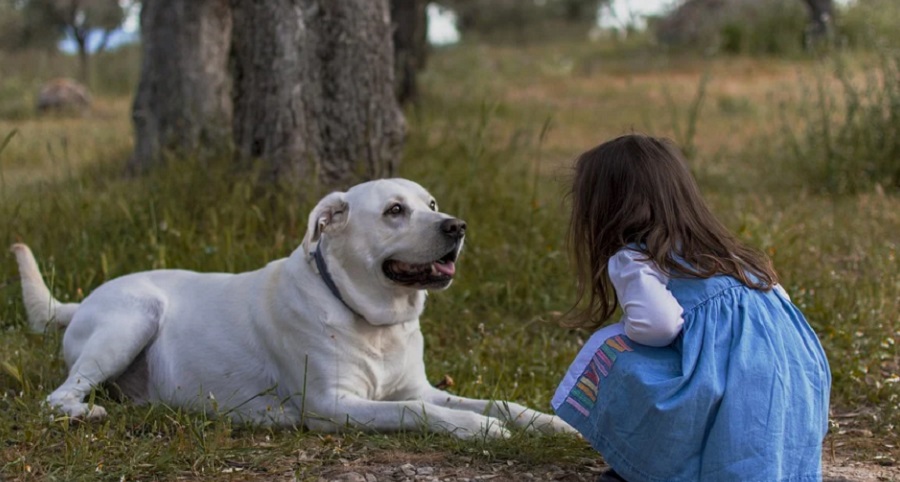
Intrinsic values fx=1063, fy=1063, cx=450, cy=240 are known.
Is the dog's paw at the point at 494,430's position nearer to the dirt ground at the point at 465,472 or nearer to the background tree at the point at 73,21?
the dirt ground at the point at 465,472

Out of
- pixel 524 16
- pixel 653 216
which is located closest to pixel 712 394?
pixel 653 216

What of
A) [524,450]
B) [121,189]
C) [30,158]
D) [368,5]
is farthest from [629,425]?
[30,158]

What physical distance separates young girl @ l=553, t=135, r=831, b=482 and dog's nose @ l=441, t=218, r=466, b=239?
57cm

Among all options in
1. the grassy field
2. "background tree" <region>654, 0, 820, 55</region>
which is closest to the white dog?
the grassy field

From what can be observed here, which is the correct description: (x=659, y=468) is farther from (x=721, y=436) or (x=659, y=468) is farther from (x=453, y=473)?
(x=453, y=473)

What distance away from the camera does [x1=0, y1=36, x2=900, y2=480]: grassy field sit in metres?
3.67

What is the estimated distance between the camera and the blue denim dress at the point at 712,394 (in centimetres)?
306

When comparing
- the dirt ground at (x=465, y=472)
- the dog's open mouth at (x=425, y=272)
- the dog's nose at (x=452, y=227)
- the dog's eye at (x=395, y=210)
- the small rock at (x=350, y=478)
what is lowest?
the dirt ground at (x=465, y=472)

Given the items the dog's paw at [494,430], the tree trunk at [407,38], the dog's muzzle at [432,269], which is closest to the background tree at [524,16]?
the tree trunk at [407,38]

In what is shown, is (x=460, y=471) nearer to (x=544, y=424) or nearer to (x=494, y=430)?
(x=494, y=430)

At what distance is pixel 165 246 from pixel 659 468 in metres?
3.36

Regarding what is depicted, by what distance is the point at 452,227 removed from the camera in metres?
3.91

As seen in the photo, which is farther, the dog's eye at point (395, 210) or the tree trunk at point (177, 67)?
the tree trunk at point (177, 67)

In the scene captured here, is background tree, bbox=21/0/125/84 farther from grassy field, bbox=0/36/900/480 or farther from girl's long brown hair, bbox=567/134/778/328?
girl's long brown hair, bbox=567/134/778/328
